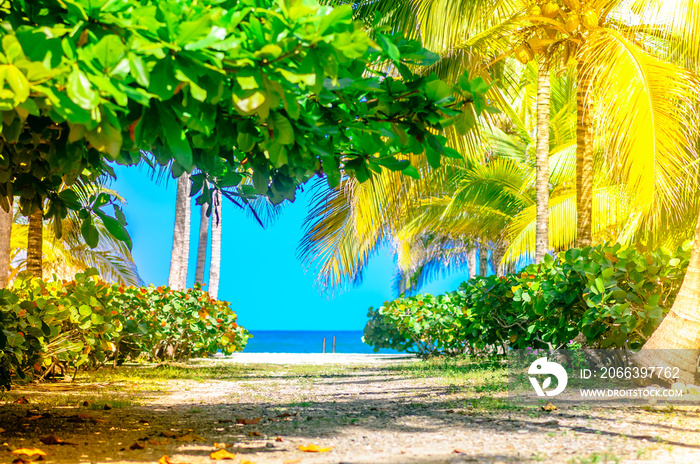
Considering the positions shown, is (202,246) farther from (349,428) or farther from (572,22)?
(349,428)

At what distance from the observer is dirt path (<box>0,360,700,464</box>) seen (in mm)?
2602

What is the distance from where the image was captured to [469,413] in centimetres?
373

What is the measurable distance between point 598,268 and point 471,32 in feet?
12.7

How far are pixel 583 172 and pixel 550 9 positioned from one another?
6.57 ft

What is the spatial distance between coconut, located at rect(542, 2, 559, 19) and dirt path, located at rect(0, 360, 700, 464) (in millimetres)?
4298

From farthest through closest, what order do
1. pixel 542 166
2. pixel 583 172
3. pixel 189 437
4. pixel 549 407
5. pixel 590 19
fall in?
pixel 542 166 < pixel 590 19 < pixel 583 172 < pixel 549 407 < pixel 189 437

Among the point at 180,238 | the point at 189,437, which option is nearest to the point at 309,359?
the point at 180,238

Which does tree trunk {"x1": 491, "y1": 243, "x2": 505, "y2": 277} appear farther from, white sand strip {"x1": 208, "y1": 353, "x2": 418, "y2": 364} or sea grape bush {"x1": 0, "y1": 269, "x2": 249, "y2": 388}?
sea grape bush {"x1": 0, "y1": 269, "x2": 249, "y2": 388}

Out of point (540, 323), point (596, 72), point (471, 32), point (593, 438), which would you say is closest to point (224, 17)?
point (593, 438)

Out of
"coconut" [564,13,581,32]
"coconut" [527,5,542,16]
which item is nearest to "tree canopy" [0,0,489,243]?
"coconut" [564,13,581,32]

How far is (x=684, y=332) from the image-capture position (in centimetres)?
411

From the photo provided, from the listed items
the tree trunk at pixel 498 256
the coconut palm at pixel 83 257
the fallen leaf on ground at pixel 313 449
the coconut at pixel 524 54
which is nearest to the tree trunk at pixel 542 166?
the coconut at pixel 524 54

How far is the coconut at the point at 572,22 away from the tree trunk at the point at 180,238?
7965 millimetres

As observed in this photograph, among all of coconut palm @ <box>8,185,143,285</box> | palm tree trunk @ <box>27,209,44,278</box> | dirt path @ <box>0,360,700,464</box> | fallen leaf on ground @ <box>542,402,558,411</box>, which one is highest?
coconut palm @ <box>8,185,143,285</box>
